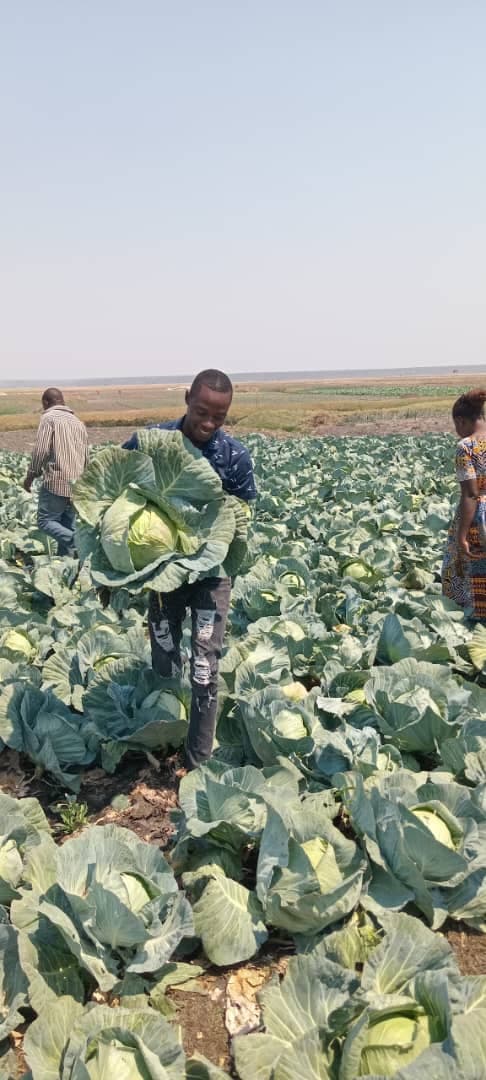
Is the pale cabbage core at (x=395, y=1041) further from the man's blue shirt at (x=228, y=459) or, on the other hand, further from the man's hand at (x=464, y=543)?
the man's hand at (x=464, y=543)

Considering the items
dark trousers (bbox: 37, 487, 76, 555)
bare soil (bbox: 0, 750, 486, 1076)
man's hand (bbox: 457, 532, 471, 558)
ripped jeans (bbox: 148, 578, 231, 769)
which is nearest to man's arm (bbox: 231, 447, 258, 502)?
ripped jeans (bbox: 148, 578, 231, 769)

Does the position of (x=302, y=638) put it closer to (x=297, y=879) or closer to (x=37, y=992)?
(x=297, y=879)

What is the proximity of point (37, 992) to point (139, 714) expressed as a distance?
1.58 metres

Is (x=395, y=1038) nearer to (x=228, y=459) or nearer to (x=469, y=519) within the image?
(x=228, y=459)

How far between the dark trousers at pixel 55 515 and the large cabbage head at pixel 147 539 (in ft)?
15.2

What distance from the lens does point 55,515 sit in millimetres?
7641

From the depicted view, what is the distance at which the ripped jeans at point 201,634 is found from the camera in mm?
3416

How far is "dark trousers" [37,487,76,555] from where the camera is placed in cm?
756

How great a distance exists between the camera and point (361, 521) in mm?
8680

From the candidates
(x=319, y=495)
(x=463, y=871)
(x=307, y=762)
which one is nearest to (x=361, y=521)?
(x=319, y=495)

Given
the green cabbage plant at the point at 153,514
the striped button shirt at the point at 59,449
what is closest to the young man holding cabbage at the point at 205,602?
the green cabbage plant at the point at 153,514

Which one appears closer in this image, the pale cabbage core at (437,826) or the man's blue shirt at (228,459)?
the pale cabbage core at (437,826)

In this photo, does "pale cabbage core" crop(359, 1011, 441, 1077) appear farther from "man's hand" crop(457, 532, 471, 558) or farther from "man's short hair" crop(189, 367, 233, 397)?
"man's hand" crop(457, 532, 471, 558)

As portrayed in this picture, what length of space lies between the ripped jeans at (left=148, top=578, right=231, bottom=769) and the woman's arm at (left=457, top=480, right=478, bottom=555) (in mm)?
2215
